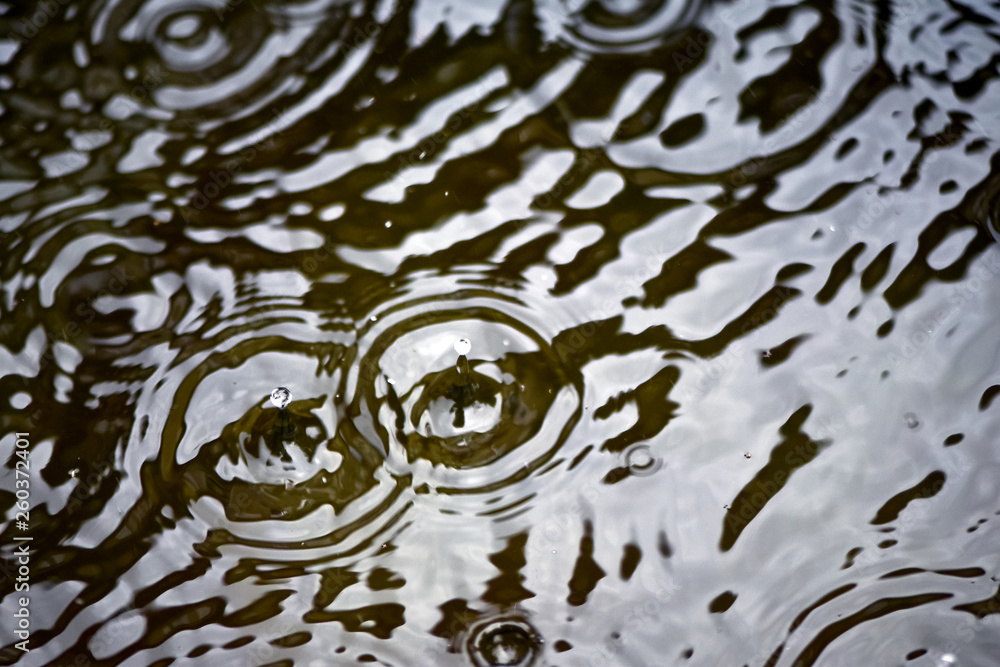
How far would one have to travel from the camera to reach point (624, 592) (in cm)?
137

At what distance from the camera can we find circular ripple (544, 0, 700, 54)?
1.82 metres

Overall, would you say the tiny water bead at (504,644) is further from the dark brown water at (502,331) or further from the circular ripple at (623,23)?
Result: the circular ripple at (623,23)

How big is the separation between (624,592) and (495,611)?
0.21 meters

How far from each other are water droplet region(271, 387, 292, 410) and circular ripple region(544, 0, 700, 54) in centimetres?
95

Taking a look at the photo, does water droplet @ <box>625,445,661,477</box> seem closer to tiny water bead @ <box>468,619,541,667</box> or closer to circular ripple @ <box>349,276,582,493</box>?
circular ripple @ <box>349,276,582,493</box>

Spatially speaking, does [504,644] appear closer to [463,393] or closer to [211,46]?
[463,393]

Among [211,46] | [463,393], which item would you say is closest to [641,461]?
[463,393]

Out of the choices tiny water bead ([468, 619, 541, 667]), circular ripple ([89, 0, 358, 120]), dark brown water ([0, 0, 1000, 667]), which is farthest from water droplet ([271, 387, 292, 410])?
circular ripple ([89, 0, 358, 120])

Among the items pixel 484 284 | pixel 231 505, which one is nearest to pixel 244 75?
pixel 484 284

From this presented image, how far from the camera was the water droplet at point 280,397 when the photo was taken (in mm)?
1397

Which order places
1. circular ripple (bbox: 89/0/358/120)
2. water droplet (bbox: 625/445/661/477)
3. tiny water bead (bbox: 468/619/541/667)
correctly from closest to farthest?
tiny water bead (bbox: 468/619/541/667)
water droplet (bbox: 625/445/661/477)
circular ripple (bbox: 89/0/358/120)

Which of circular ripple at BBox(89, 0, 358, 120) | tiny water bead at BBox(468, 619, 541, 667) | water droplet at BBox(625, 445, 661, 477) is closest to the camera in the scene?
tiny water bead at BBox(468, 619, 541, 667)

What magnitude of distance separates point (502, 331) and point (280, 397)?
0.40 m

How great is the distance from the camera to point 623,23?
1845 millimetres
